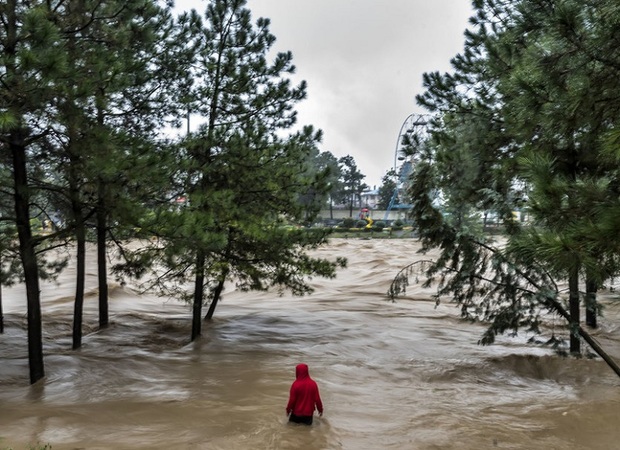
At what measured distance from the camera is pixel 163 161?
691 centimetres

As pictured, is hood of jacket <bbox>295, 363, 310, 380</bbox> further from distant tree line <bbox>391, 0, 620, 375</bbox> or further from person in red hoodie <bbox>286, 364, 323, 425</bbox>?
distant tree line <bbox>391, 0, 620, 375</bbox>

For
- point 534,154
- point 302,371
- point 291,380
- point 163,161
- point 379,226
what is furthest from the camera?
point 379,226

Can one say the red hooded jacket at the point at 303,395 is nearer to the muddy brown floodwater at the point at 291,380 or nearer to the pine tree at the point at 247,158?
the muddy brown floodwater at the point at 291,380

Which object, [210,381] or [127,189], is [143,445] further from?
[127,189]

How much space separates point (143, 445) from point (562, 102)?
5.42 m

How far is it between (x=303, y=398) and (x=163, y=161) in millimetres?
3661

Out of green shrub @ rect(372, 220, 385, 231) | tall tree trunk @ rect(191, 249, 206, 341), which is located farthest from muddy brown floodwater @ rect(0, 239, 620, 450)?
green shrub @ rect(372, 220, 385, 231)

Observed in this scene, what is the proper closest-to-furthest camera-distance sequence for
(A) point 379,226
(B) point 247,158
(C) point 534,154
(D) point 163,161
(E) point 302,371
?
(C) point 534,154
(E) point 302,371
(D) point 163,161
(B) point 247,158
(A) point 379,226

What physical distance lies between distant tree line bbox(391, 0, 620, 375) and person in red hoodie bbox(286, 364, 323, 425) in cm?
262

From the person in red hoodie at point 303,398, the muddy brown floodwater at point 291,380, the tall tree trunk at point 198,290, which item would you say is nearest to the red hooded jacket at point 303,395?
the person in red hoodie at point 303,398

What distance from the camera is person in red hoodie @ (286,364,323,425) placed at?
5738 mm

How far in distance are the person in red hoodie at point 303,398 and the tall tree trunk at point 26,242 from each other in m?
4.27

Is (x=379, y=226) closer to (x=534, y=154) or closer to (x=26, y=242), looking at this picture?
(x=26, y=242)

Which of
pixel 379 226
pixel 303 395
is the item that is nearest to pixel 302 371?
pixel 303 395
